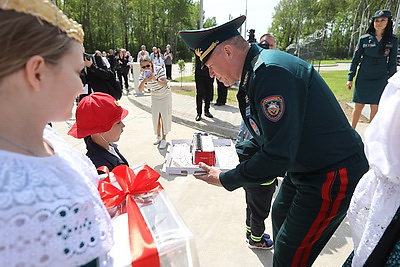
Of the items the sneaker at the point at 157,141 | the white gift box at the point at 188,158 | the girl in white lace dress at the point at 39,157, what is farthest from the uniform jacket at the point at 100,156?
the sneaker at the point at 157,141

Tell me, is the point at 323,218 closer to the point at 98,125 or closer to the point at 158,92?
the point at 98,125

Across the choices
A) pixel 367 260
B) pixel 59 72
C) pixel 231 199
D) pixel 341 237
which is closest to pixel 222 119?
pixel 231 199

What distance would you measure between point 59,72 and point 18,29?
0.42ft

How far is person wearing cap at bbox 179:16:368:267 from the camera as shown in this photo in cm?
134

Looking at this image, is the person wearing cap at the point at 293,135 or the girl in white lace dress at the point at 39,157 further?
the person wearing cap at the point at 293,135

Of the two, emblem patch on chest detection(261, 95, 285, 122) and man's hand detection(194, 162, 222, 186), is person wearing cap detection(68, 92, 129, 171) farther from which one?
emblem patch on chest detection(261, 95, 285, 122)

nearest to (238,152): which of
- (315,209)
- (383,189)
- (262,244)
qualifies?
(315,209)

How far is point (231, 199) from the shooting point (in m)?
3.19

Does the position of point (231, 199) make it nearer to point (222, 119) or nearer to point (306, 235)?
point (306, 235)

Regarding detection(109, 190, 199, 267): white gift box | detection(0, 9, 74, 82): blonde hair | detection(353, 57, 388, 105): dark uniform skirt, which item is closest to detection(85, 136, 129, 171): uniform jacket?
detection(109, 190, 199, 267): white gift box

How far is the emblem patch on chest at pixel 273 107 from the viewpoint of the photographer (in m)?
1.30

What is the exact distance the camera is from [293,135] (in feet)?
4.39

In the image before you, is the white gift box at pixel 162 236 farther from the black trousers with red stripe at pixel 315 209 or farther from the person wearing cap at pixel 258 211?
the person wearing cap at pixel 258 211

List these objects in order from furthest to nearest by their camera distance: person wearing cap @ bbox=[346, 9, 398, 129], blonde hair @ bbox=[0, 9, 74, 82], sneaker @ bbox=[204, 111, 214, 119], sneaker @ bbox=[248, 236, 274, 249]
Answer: sneaker @ bbox=[204, 111, 214, 119] < person wearing cap @ bbox=[346, 9, 398, 129] < sneaker @ bbox=[248, 236, 274, 249] < blonde hair @ bbox=[0, 9, 74, 82]
